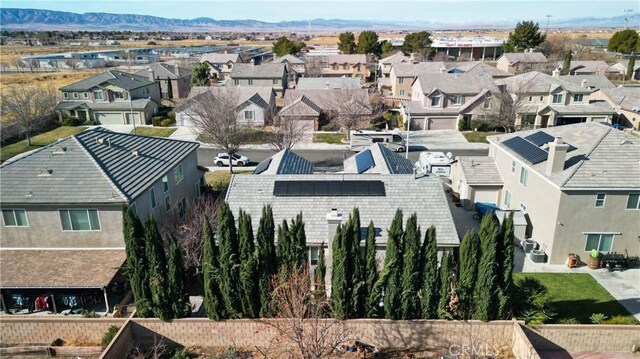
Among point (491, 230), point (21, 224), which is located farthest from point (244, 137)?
point (491, 230)

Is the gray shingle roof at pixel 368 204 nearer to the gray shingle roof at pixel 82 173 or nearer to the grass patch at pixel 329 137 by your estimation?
the gray shingle roof at pixel 82 173

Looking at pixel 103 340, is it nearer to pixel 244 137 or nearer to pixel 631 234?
pixel 631 234

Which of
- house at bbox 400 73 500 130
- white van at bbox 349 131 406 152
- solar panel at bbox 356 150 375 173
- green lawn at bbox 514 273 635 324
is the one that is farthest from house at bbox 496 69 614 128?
green lawn at bbox 514 273 635 324

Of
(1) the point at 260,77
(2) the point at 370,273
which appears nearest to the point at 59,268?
(2) the point at 370,273

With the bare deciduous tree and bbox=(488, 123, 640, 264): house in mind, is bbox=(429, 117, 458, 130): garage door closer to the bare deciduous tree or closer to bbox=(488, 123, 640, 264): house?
bbox=(488, 123, 640, 264): house

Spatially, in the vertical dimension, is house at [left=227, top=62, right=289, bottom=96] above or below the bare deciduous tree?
above
